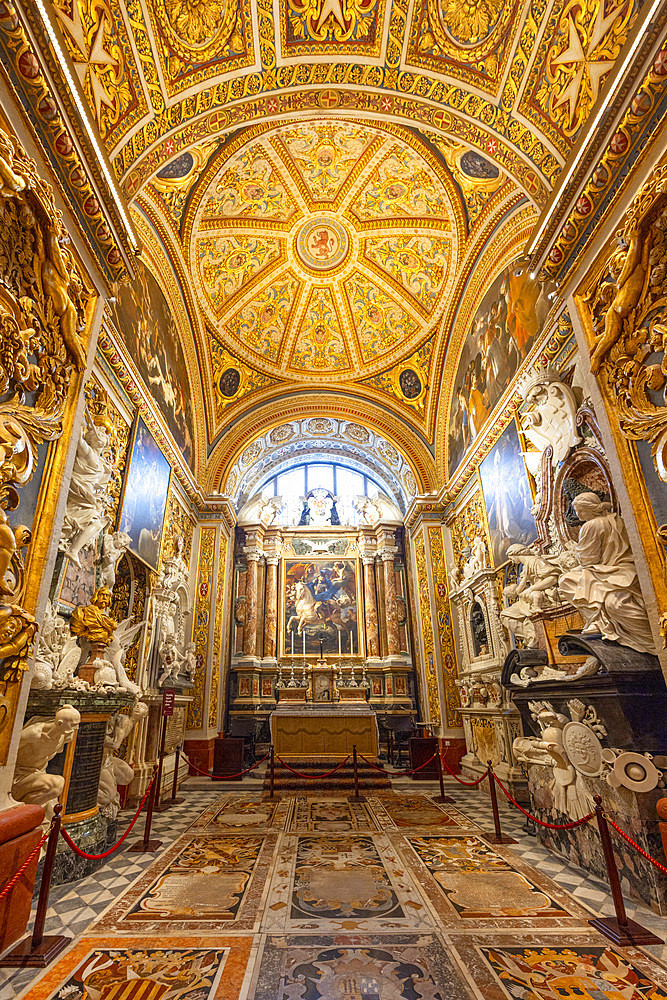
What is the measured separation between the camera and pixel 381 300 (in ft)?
43.5

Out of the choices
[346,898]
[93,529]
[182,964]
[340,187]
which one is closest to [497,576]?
[346,898]

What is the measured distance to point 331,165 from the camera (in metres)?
10.5

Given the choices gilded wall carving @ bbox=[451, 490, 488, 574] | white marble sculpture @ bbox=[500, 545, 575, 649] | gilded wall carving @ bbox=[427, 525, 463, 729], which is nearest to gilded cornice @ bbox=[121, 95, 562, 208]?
white marble sculpture @ bbox=[500, 545, 575, 649]

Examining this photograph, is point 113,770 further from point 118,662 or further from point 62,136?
point 62,136

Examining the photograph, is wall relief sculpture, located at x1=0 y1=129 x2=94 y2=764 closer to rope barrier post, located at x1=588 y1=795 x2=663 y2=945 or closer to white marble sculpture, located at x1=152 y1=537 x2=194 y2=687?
rope barrier post, located at x1=588 y1=795 x2=663 y2=945

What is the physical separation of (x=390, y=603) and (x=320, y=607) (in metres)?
2.40

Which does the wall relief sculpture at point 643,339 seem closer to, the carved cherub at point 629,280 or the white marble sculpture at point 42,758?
the carved cherub at point 629,280

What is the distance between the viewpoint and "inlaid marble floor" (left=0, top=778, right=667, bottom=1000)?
308cm

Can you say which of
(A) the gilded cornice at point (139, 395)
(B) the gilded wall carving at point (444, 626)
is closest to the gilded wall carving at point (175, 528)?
(A) the gilded cornice at point (139, 395)

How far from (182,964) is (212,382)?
12807mm

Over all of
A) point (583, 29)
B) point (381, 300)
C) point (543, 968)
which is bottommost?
point (543, 968)

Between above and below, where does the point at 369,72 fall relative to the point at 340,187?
below

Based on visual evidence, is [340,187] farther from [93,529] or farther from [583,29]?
[93,529]

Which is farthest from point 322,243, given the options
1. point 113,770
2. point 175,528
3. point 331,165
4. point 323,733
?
point 113,770
